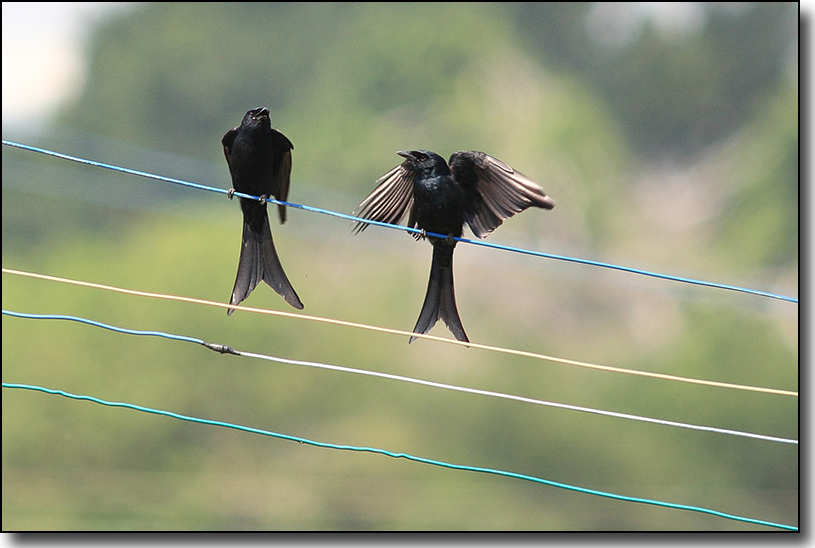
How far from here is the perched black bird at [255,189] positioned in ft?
15.2

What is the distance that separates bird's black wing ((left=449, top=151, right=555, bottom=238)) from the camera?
176 inches

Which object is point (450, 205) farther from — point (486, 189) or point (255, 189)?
point (255, 189)

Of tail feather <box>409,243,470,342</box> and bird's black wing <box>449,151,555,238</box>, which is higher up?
bird's black wing <box>449,151,555,238</box>

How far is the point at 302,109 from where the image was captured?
44062 mm

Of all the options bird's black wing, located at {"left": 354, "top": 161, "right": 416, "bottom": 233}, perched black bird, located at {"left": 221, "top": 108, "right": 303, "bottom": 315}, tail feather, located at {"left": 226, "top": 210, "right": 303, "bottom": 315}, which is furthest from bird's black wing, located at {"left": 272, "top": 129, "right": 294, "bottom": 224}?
bird's black wing, located at {"left": 354, "top": 161, "right": 416, "bottom": 233}

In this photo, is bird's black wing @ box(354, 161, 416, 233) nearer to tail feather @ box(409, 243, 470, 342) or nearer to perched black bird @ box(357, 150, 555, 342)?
perched black bird @ box(357, 150, 555, 342)

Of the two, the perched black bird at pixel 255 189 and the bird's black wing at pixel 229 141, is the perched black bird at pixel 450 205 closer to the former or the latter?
the perched black bird at pixel 255 189

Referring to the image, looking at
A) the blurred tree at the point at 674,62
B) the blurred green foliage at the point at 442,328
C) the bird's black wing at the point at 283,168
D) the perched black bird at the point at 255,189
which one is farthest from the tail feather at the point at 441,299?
the blurred tree at the point at 674,62

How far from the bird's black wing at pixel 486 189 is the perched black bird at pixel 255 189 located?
94cm

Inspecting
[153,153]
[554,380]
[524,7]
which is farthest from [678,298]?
[153,153]

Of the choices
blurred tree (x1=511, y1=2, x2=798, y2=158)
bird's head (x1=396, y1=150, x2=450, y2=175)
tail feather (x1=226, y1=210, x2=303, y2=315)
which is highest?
blurred tree (x1=511, y1=2, x2=798, y2=158)

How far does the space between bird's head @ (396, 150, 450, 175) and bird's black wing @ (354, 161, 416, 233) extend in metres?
0.29

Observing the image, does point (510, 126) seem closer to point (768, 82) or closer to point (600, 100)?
point (600, 100)

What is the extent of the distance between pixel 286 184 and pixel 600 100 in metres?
38.5
